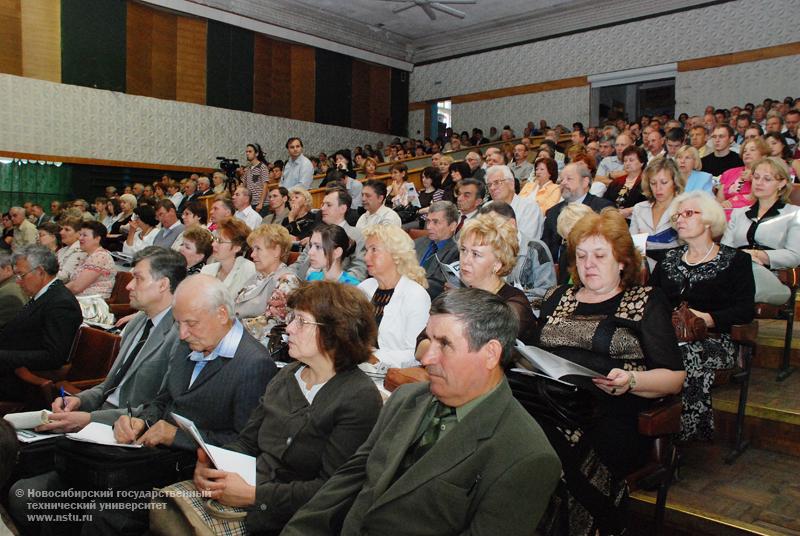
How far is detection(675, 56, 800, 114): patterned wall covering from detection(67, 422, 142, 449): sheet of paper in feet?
37.1

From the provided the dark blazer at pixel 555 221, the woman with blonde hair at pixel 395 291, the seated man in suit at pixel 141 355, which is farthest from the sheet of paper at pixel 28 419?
the dark blazer at pixel 555 221

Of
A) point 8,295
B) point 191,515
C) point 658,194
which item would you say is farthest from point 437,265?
point 8,295

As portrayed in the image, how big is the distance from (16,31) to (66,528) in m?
10.2

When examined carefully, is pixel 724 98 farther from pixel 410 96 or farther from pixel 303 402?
pixel 303 402

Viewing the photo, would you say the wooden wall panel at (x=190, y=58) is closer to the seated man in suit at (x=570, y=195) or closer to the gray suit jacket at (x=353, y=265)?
the gray suit jacket at (x=353, y=265)

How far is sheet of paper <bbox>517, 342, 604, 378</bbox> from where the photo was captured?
157 cm

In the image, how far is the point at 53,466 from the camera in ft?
6.84

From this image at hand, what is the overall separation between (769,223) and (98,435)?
131 inches

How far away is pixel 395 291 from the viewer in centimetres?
273

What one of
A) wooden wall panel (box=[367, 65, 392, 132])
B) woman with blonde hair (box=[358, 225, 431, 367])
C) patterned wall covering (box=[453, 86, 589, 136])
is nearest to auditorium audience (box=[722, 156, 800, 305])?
woman with blonde hair (box=[358, 225, 431, 367])

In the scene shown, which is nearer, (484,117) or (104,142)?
(104,142)

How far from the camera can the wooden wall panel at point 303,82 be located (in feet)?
42.8

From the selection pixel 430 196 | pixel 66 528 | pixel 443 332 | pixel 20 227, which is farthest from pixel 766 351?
pixel 20 227

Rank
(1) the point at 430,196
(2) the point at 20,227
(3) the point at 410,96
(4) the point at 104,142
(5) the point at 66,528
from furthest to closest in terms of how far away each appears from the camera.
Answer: (3) the point at 410,96, (4) the point at 104,142, (2) the point at 20,227, (1) the point at 430,196, (5) the point at 66,528
